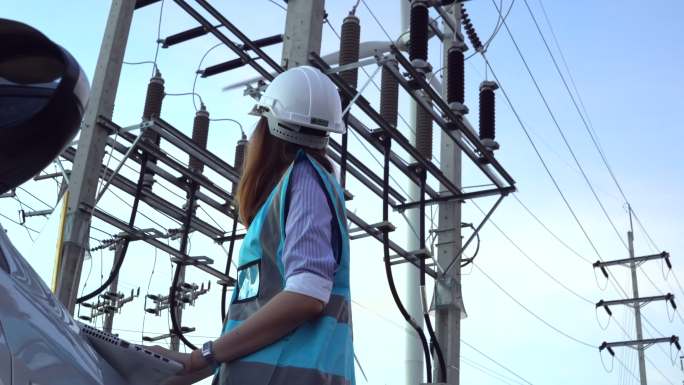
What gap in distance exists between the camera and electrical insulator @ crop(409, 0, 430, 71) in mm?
6699

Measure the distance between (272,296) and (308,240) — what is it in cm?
14

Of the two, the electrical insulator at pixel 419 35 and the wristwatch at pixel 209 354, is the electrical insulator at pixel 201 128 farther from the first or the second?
the wristwatch at pixel 209 354

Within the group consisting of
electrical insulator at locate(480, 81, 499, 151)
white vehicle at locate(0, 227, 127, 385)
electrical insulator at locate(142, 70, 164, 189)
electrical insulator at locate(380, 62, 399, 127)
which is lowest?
white vehicle at locate(0, 227, 127, 385)

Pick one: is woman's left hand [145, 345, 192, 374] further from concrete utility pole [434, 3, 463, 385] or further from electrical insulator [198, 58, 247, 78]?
concrete utility pole [434, 3, 463, 385]

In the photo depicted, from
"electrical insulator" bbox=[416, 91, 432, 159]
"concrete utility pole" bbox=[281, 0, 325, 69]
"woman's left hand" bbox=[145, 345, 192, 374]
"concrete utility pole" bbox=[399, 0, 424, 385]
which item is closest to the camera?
"woman's left hand" bbox=[145, 345, 192, 374]

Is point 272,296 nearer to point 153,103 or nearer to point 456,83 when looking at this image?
point 153,103

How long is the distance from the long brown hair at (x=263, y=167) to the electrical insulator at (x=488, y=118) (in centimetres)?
625

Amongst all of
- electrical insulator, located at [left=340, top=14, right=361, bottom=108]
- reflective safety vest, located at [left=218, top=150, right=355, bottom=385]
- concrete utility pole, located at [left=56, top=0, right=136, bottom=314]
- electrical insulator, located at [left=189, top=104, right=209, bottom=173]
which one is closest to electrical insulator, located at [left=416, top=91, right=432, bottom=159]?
electrical insulator, located at [left=340, top=14, right=361, bottom=108]

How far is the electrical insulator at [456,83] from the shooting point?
24.7ft

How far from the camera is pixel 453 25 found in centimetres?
1012

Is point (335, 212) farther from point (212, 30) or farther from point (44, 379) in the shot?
point (212, 30)

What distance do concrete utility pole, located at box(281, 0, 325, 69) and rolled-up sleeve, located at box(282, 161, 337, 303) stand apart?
417cm

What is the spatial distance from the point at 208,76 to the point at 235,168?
1.24 metres

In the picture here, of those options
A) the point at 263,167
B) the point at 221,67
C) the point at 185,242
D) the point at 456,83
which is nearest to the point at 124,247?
the point at 185,242
